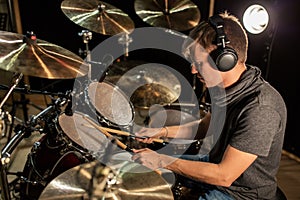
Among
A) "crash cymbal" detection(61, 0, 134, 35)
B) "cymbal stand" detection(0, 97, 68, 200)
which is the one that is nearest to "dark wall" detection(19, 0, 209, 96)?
"crash cymbal" detection(61, 0, 134, 35)

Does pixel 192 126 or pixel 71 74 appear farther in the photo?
pixel 192 126

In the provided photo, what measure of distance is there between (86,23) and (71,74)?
0.89 metres

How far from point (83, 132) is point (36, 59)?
0.42 metres

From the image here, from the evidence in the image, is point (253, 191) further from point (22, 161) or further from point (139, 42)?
point (139, 42)

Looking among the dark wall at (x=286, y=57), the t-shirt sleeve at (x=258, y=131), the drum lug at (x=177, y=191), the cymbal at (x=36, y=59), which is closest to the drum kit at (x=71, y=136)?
the cymbal at (x=36, y=59)

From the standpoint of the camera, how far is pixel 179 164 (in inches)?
61.0

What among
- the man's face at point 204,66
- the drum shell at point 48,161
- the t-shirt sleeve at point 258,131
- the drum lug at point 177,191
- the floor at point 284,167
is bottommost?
the floor at point 284,167

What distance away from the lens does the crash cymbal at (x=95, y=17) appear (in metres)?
2.37

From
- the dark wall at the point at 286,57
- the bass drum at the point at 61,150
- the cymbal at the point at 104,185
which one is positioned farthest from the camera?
the dark wall at the point at 286,57

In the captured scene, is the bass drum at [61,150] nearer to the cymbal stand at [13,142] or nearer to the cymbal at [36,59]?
the cymbal stand at [13,142]

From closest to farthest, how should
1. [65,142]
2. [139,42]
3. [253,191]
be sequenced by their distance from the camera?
1. [253,191]
2. [65,142]
3. [139,42]

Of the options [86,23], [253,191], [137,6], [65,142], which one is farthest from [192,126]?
[137,6]

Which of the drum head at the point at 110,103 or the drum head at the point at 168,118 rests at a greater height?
the drum head at the point at 110,103

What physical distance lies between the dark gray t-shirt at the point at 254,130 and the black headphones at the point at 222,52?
121mm
